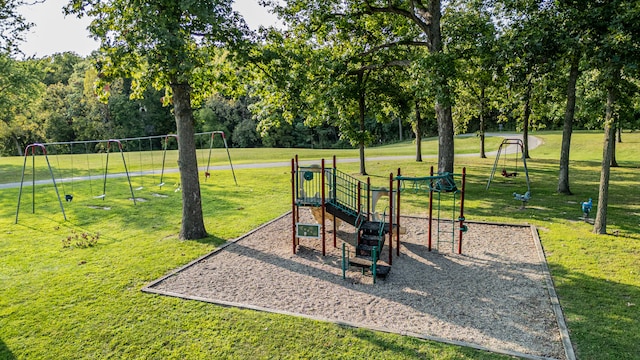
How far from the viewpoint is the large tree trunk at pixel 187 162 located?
9.91 metres

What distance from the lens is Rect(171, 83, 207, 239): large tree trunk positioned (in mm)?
9914

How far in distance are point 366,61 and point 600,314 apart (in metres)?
14.6

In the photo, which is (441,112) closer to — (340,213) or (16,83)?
(340,213)

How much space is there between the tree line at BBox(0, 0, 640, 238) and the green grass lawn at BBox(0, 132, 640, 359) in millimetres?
1580

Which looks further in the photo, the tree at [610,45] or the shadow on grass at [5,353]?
the tree at [610,45]

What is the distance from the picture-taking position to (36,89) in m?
29.8

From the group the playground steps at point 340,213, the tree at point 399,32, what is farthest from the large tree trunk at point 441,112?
the playground steps at point 340,213

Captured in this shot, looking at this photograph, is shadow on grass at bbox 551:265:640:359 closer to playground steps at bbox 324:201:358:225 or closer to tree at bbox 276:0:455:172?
playground steps at bbox 324:201:358:225

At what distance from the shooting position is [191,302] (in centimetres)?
692

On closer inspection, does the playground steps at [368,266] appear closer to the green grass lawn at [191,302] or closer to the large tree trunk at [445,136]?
the green grass lawn at [191,302]

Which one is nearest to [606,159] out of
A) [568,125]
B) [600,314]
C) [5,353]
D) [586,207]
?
[586,207]

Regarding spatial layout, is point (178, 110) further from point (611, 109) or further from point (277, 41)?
point (611, 109)

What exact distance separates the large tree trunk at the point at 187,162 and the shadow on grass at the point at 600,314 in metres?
8.72

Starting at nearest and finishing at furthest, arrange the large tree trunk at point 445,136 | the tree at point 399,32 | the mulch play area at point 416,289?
the mulch play area at point 416,289 < the tree at point 399,32 < the large tree trunk at point 445,136
